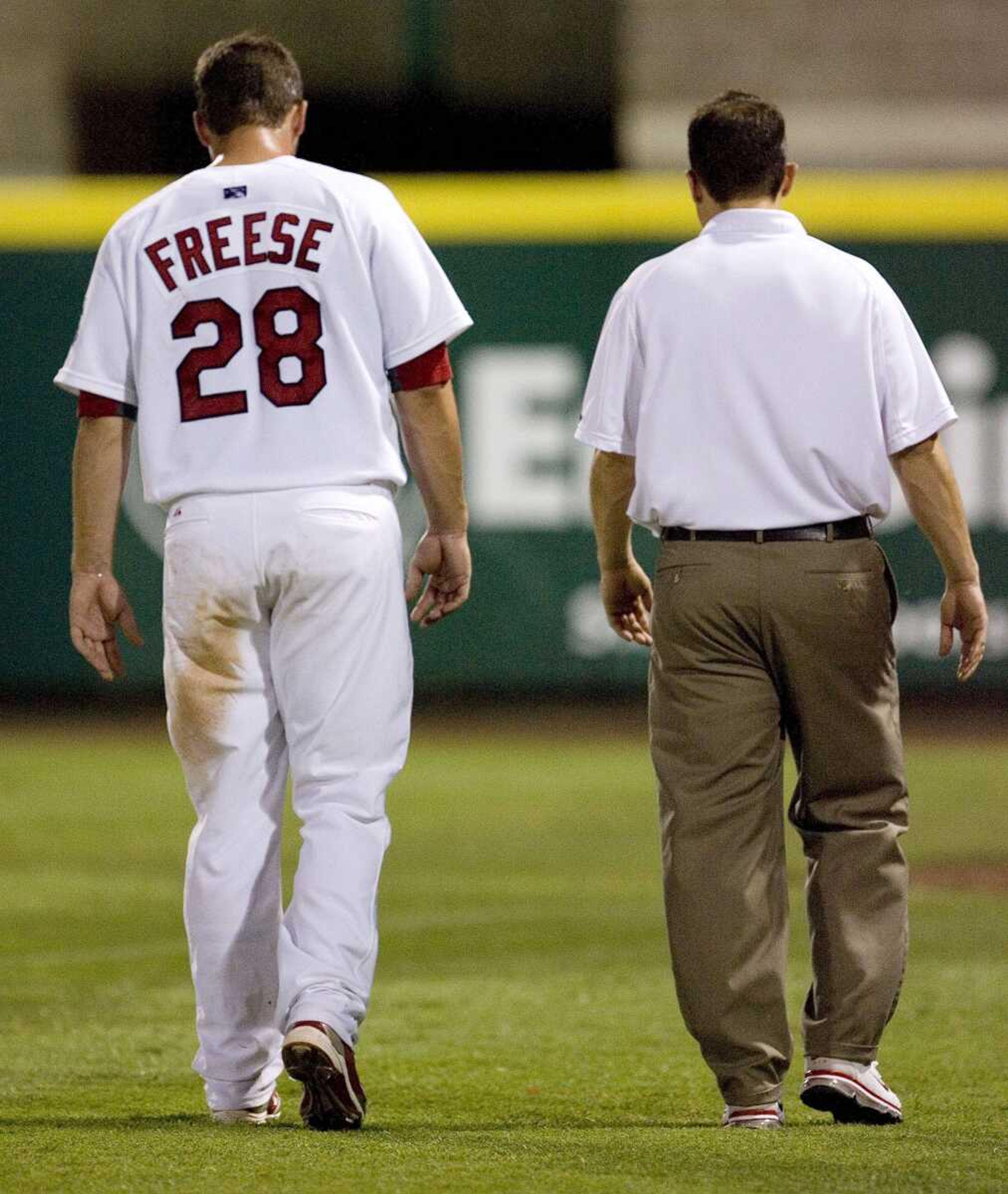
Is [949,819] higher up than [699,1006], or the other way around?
[699,1006]

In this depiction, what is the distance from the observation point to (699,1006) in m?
3.94

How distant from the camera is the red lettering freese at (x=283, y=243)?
13.1 feet

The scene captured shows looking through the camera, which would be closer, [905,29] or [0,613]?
[0,613]

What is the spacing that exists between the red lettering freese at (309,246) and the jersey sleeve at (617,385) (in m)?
0.53

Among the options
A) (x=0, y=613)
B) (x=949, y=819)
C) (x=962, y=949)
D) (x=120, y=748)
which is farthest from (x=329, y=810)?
(x=0, y=613)

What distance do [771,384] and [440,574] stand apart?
0.71 m

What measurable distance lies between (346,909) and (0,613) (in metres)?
10.9

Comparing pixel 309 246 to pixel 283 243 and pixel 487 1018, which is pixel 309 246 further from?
pixel 487 1018

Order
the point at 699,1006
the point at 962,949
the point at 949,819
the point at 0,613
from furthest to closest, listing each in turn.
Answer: the point at 0,613, the point at 949,819, the point at 962,949, the point at 699,1006

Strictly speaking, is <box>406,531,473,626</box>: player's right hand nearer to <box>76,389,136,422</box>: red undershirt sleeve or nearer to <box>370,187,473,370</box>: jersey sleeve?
<box>370,187,473,370</box>: jersey sleeve

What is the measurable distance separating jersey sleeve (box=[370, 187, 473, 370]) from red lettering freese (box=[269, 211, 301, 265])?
14cm

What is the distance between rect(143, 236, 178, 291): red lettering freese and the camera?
403 cm

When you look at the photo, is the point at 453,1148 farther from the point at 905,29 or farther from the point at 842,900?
the point at 905,29

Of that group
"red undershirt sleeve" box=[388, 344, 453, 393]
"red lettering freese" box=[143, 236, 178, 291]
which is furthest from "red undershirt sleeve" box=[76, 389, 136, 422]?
"red undershirt sleeve" box=[388, 344, 453, 393]
